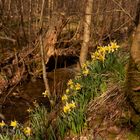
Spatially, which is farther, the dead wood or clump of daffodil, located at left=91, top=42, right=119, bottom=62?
the dead wood

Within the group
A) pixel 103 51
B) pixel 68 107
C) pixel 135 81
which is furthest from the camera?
pixel 103 51

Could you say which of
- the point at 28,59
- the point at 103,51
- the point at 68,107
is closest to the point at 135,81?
the point at 68,107

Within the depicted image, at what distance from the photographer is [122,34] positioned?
543 inches

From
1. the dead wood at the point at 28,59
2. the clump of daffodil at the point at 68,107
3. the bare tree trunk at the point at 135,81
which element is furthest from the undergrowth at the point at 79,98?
the dead wood at the point at 28,59

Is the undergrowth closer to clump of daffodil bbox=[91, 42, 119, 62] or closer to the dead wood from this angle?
clump of daffodil bbox=[91, 42, 119, 62]

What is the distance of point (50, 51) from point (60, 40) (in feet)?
1.66

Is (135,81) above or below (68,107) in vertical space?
above

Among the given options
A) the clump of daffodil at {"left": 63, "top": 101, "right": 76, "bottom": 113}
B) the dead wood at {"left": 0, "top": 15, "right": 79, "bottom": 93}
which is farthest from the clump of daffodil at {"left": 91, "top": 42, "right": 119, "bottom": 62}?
the dead wood at {"left": 0, "top": 15, "right": 79, "bottom": 93}

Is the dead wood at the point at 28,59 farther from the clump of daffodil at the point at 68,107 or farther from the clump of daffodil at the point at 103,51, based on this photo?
the clump of daffodil at the point at 68,107

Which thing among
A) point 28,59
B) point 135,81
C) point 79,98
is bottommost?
point 28,59

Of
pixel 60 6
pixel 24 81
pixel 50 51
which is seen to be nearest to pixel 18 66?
pixel 24 81

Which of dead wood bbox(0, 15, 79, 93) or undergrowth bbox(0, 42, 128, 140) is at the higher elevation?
undergrowth bbox(0, 42, 128, 140)

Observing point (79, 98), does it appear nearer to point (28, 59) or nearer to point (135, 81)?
point (135, 81)

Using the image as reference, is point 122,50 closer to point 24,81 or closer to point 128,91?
point 128,91
